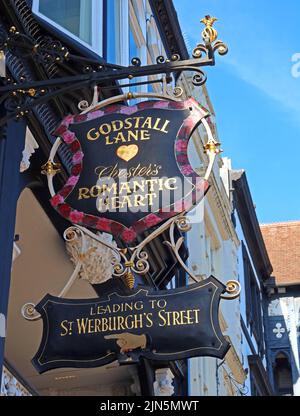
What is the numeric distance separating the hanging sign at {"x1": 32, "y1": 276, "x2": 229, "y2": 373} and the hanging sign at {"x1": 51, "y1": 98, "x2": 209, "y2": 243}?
0.65 meters

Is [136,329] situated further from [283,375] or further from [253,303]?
[283,375]

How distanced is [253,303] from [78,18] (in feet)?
67.3

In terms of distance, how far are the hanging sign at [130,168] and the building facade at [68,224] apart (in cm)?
36

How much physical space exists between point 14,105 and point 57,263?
4.49m

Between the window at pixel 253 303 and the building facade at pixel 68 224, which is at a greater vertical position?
the window at pixel 253 303

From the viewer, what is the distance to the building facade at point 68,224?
9398mm

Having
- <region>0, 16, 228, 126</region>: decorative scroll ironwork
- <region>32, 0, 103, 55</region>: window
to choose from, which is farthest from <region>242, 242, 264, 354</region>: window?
<region>0, 16, 228, 126</region>: decorative scroll ironwork

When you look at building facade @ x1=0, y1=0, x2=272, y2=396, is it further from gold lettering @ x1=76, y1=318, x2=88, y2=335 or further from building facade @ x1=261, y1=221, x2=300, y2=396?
building facade @ x1=261, y1=221, x2=300, y2=396

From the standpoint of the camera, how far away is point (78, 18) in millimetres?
11672

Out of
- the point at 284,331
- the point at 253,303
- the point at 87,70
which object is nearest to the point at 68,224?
the point at 87,70

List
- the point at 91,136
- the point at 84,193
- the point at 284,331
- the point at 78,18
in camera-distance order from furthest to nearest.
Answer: the point at 284,331, the point at 78,18, the point at 91,136, the point at 84,193

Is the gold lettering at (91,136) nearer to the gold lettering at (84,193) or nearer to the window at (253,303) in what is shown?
the gold lettering at (84,193)

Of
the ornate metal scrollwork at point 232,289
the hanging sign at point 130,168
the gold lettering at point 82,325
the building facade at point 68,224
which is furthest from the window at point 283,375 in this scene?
the gold lettering at point 82,325

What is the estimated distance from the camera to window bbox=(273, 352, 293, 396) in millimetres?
33875
